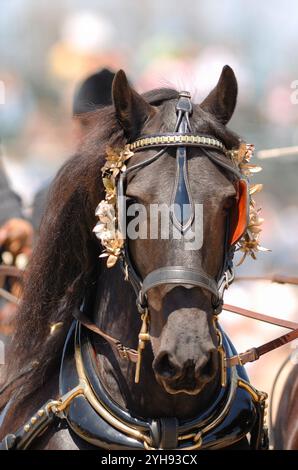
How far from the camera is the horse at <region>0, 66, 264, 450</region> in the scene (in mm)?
2006

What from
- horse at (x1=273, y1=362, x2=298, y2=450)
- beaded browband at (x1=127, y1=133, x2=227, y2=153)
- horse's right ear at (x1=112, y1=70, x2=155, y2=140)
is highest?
horse's right ear at (x1=112, y1=70, x2=155, y2=140)

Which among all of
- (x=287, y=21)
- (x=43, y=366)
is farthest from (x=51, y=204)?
(x=287, y=21)

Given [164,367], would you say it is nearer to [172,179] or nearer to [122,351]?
[122,351]

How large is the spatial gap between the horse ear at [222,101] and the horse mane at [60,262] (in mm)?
105

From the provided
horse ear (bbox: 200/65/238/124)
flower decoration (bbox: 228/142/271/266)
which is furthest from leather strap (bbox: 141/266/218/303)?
horse ear (bbox: 200/65/238/124)

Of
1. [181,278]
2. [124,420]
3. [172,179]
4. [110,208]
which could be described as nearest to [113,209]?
[110,208]

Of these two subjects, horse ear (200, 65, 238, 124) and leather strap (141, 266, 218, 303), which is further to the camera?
horse ear (200, 65, 238, 124)

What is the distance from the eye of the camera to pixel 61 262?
244 centimetres

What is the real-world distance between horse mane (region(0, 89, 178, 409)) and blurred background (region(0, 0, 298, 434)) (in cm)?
217

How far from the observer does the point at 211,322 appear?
6.56ft

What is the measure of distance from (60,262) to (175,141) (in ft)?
1.79

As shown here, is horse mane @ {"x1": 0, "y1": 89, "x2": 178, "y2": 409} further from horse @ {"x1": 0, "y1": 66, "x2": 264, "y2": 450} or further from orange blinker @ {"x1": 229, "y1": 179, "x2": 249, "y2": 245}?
orange blinker @ {"x1": 229, "y1": 179, "x2": 249, "y2": 245}

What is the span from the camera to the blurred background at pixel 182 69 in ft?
17.8

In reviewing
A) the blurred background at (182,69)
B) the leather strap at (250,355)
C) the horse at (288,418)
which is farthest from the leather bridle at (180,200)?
the blurred background at (182,69)
